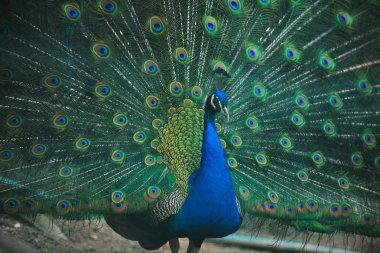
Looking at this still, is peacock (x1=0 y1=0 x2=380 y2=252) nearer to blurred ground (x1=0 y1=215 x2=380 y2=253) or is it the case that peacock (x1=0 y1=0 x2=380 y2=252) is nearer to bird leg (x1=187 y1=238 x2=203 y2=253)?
bird leg (x1=187 y1=238 x2=203 y2=253)

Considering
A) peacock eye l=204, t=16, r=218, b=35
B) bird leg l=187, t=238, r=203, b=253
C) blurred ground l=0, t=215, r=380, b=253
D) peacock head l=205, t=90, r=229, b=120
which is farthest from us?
blurred ground l=0, t=215, r=380, b=253

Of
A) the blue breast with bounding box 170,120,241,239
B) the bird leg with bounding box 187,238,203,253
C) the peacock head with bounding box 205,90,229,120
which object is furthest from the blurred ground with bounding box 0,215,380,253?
the peacock head with bounding box 205,90,229,120

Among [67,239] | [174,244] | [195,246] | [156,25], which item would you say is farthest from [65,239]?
[156,25]

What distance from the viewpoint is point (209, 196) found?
266 centimetres

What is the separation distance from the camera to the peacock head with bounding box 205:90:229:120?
242 cm

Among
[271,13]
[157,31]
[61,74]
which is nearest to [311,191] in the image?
[271,13]

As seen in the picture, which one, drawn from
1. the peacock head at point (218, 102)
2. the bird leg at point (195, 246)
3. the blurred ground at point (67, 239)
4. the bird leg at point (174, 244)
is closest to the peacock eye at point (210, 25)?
the peacock head at point (218, 102)

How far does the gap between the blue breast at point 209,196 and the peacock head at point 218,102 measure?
11cm

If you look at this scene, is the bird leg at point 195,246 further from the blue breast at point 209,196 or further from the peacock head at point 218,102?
the peacock head at point 218,102

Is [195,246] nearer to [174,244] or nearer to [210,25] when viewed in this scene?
[174,244]

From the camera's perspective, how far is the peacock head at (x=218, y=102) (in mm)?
2424

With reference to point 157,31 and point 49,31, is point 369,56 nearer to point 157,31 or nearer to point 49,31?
point 157,31

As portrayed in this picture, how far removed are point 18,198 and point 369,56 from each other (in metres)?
2.28

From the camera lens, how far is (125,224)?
2.97 metres
